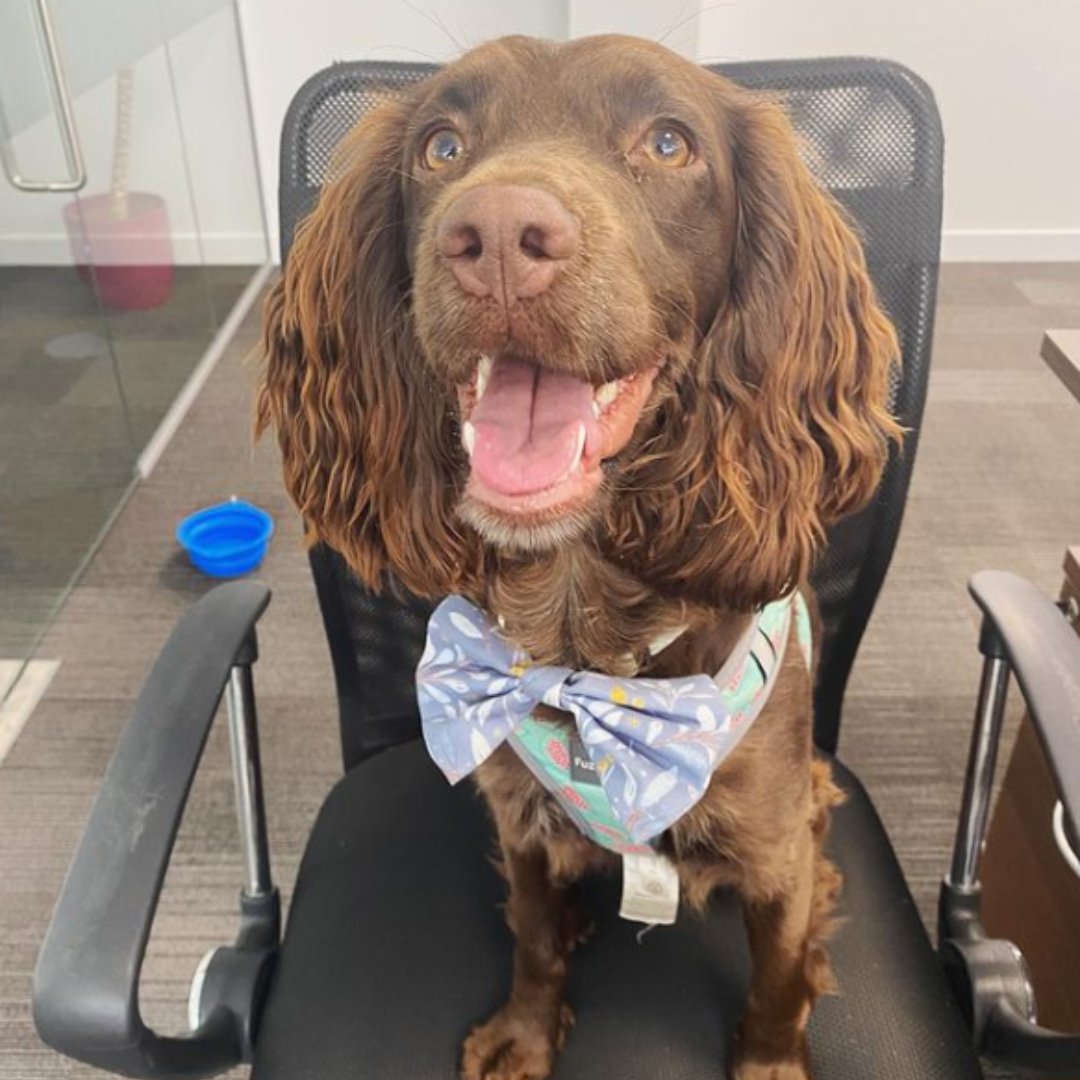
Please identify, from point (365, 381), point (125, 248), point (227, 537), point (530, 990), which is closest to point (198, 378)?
point (125, 248)

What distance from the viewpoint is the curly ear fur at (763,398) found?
83 cm

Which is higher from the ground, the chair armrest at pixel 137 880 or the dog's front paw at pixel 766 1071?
the chair armrest at pixel 137 880

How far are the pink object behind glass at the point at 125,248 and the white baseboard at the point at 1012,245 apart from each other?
242 cm

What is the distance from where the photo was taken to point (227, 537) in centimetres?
240

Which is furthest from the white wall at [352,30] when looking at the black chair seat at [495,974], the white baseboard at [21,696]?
the black chair seat at [495,974]

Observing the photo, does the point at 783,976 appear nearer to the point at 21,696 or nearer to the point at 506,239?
the point at 506,239

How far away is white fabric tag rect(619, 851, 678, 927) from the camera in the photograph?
0.94 m

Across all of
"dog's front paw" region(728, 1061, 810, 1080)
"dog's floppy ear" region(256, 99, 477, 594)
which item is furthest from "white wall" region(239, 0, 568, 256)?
"dog's front paw" region(728, 1061, 810, 1080)

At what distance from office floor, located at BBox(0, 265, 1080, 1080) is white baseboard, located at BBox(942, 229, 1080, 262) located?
0.73m

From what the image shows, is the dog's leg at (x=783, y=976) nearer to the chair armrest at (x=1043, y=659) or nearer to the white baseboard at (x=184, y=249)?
the chair armrest at (x=1043, y=659)

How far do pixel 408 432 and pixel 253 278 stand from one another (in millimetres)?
2998

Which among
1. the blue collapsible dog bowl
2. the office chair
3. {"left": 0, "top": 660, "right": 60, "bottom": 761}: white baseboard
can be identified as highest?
the office chair

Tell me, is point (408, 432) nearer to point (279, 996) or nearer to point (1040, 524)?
point (279, 996)

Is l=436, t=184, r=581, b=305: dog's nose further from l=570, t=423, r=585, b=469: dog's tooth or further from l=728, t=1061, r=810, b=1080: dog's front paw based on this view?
l=728, t=1061, r=810, b=1080: dog's front paw
